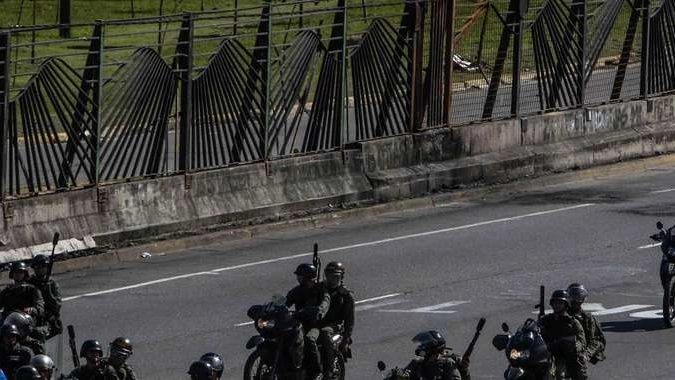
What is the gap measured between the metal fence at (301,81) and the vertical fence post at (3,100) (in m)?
0.02

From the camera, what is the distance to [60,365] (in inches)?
547

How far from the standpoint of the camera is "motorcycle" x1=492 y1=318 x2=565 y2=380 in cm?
1205

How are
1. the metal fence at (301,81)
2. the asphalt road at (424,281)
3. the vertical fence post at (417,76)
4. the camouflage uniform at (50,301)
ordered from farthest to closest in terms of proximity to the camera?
1. the vertical fence post at (417,76)
2. the metal fence at (301,81)
3. the asphalt road at (424,281)
4. the camouflage uniform at (50,301)

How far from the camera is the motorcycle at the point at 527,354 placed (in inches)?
474

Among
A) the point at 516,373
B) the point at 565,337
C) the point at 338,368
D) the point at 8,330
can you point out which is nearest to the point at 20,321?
the point at 8,330

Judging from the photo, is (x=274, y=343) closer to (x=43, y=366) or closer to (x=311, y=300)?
(x=311, y=300)

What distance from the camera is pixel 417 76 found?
2588 centimetres

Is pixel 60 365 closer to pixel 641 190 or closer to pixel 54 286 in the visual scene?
pixel 54 286

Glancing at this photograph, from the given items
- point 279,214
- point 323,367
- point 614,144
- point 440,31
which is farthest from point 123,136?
point 614,144

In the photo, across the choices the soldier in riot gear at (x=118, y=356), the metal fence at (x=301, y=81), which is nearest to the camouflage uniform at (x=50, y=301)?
the soldier in riot gear at (x=118, y=356)

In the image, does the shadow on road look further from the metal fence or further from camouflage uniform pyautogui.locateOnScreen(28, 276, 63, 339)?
the metal fence

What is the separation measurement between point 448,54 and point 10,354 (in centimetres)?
1453

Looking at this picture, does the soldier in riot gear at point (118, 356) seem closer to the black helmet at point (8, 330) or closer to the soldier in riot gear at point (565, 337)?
the black helmet at point (8, 330)

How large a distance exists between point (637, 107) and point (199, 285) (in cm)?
1250
